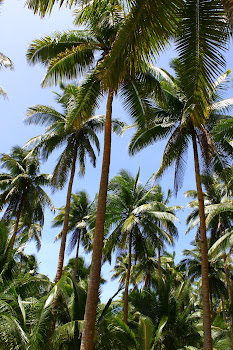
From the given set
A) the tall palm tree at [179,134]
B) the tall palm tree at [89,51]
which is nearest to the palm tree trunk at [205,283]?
the tall palm tree at [179,134]

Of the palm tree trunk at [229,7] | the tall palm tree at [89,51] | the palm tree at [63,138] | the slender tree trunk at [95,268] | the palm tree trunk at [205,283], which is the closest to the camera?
the palm tree trunk at [229,7]

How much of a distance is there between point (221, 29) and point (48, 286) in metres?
12.5

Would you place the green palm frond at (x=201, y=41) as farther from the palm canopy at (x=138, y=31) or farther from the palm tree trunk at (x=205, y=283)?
the palm tree trunk at (x=205, y=283)

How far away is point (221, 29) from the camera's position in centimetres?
507

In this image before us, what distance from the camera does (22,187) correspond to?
926 inches

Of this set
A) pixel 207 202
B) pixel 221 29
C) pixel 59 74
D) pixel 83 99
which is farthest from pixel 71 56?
pixel 207 202

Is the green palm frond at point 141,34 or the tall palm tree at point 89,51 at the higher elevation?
the tall palm tree at point 89,51

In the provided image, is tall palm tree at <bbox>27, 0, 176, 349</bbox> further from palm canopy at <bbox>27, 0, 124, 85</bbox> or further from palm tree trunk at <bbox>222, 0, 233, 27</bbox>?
palm tree trunk at <bbox>222, 0, 233, 27</bbox>

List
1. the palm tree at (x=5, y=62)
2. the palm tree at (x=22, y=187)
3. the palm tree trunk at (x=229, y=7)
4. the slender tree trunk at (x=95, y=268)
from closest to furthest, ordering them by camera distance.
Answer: the palm tree trunk at (x=229, y=7) < the slender tree trunk at (x=95, y=268) < the palm tree at (x=5, y=62) < the palm tree at (x=22, y=187)

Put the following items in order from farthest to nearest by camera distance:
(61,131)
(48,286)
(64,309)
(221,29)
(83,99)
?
(61,131) → (48,286) → (64,309) → (83,99) → (221,29)

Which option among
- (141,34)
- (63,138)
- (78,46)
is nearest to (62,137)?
(63,138)

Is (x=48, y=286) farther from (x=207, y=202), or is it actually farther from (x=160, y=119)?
(x=207, y=202)

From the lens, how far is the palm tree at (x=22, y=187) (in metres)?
23.3

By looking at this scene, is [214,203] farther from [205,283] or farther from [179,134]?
[205,283]
